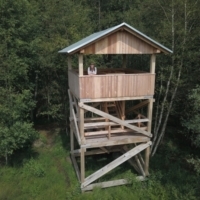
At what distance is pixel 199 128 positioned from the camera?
836cm

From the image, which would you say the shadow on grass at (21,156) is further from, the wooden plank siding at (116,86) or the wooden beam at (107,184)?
the wooden plank siding at (116,86)

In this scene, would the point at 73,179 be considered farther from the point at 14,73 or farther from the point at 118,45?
the point at 118,45

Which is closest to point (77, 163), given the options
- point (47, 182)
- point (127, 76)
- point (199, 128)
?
point (47, 182)

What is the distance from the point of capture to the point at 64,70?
16031 mm

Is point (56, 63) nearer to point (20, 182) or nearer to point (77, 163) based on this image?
point (77, 163)

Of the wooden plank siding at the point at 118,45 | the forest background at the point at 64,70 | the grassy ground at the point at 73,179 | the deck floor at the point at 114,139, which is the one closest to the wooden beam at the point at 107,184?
the grassy ground at the point at 73,179

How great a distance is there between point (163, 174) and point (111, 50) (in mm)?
6884

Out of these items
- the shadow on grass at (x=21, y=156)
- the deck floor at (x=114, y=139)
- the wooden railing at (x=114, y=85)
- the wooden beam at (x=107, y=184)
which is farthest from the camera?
the shadow on grass at (x=21, y=156)

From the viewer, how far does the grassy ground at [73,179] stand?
10277 mm

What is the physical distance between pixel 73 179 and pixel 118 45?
725 cm

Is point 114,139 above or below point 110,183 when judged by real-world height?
above

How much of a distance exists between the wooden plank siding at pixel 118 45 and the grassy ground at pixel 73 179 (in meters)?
6.24

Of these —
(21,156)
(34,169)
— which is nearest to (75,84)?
(34,169)

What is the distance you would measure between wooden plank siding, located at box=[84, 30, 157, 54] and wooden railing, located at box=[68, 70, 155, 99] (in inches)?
40.5
